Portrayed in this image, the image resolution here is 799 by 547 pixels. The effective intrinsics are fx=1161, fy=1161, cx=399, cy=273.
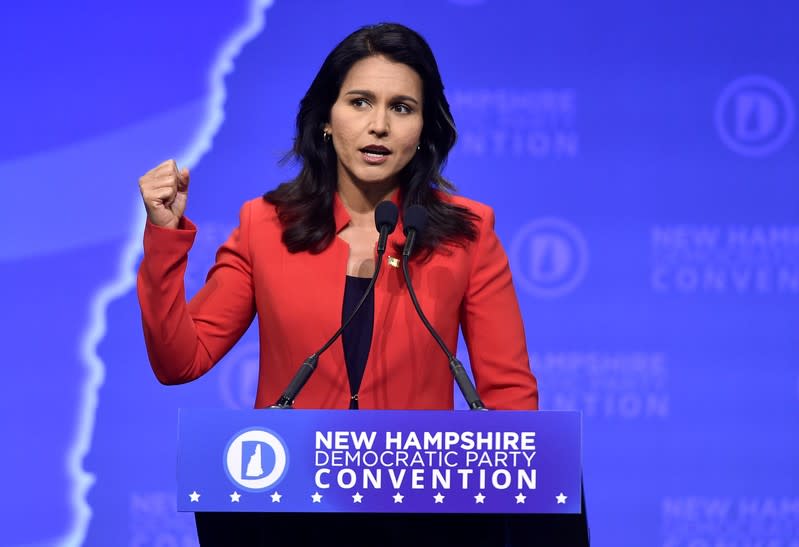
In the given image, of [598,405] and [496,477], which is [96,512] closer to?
A: [598,405]

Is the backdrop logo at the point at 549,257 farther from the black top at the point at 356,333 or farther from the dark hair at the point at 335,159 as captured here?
the black top at the point at 356,333

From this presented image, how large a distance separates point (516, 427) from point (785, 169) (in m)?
2.21

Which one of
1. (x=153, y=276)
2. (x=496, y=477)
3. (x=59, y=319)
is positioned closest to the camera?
(x=496, y=477)

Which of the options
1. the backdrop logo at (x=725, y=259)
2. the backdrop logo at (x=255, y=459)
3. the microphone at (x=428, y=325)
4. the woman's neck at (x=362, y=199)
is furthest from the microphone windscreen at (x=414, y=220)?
the backdrop logo at (x=725, y=259)

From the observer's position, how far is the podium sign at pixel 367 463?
1.40m

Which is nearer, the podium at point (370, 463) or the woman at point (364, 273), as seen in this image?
the podium at point (370, 463)

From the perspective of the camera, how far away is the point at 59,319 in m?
3.21

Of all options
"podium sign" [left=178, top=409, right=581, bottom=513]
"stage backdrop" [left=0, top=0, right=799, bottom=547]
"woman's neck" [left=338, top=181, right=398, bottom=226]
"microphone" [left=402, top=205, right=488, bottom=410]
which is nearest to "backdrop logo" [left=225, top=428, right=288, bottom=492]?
"podium sign" [left=178, top=409, right=581, bottom=513]

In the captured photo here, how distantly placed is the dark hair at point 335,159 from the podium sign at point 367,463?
664mm

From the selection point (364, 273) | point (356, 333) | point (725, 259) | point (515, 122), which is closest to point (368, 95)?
point (364, 273)

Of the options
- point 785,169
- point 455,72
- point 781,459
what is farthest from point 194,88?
point 781,459

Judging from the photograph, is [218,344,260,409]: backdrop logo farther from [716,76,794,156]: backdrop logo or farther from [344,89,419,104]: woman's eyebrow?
[716,76,794,156]: backdrop logo

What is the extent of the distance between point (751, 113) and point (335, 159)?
161 centimetres

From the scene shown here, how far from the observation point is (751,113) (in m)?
3.32
